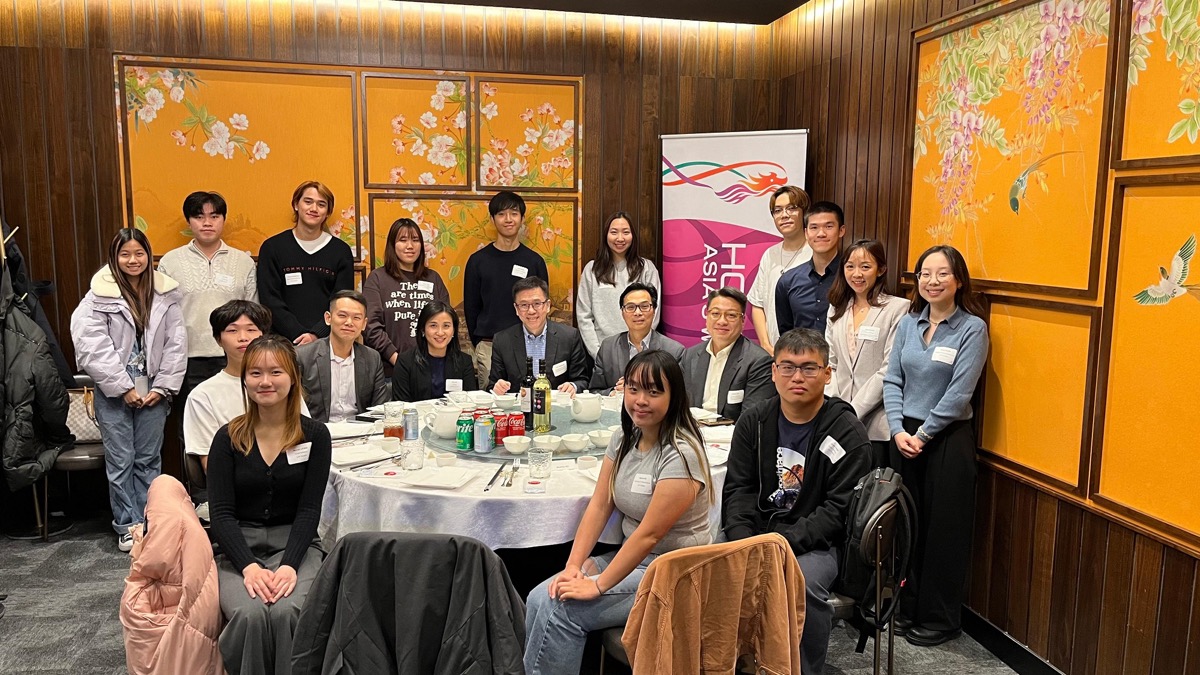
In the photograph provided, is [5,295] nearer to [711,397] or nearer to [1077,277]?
[711,397]

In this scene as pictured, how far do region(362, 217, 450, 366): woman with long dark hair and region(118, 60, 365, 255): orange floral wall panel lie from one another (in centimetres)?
53

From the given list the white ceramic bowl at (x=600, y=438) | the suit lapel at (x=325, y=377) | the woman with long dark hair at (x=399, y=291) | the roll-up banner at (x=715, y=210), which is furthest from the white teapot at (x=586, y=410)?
the roll-up banner at (x=715, y=210)

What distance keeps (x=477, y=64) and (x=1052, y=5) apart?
10.6ft

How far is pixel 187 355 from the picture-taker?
14.9 ft

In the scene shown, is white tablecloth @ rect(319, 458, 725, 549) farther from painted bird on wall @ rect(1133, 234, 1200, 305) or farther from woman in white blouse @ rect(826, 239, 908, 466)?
painted bird on wall @ rect(1133, 234, 1200, 305)

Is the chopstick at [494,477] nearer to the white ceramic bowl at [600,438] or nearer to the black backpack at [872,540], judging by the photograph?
the white ceramic bowl at [600,438]

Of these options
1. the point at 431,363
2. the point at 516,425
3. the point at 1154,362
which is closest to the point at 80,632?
the point at 431,363

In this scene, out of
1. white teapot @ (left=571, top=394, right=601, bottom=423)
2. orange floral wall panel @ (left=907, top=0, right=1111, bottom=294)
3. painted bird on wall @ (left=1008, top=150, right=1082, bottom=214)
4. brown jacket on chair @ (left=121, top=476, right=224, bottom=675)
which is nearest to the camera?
brown jacket on chair @ (left=121, top=476, right=224, bottom=675)

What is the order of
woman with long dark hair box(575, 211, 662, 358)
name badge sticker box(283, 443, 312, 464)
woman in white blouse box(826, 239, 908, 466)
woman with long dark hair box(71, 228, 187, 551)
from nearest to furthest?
name badge sticker box(283, 443, 312, 464), woman in white blouse box(826, 239, 908, 466), woman with long dark hair box(71, 228, 187, 551), woman with long dark hair box(575, 211, 662, 358)

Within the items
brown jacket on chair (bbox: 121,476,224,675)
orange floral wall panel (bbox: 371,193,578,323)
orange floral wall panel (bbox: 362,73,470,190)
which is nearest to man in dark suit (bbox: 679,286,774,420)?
orange floral wall panel (bbox: 371,193,578,323)

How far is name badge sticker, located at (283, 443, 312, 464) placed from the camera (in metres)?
2.62

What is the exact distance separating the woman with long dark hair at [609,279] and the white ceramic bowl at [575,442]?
204 centimetres

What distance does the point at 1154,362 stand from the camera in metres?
2.67

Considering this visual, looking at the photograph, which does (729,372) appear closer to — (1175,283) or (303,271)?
(1175,283)
